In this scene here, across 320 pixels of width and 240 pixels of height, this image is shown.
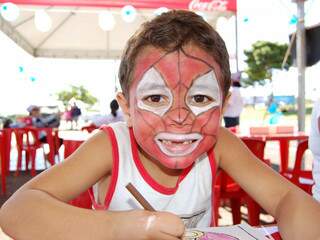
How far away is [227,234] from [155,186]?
10.5 inches

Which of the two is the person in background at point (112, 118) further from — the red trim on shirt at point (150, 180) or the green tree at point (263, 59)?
the green tree at point (263, 59)

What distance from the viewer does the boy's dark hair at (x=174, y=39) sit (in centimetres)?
85

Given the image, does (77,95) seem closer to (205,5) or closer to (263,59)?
(263,59)

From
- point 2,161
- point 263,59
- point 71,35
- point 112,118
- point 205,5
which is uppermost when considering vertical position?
point 263,59

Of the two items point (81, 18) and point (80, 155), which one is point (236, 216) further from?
point (81, 18)

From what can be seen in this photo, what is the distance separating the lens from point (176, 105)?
807mm

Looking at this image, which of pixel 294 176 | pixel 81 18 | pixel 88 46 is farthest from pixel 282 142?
pixel 88 46

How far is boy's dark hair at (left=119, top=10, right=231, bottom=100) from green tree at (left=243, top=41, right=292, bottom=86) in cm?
2800

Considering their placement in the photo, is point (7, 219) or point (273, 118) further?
point (273, 118)

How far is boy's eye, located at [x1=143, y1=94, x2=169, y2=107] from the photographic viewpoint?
2.69ft

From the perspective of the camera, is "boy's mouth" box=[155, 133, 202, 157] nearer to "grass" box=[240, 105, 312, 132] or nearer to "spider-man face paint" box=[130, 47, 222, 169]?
"spider-man face paint" box=[130, 47, 222, 169]

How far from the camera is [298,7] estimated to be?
4.33m

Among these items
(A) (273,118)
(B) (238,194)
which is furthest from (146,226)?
(A) (273,118)

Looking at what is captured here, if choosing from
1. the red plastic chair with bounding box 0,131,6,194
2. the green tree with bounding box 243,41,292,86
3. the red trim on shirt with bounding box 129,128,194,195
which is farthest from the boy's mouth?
the green tree with bounding box 243,41,292,86
